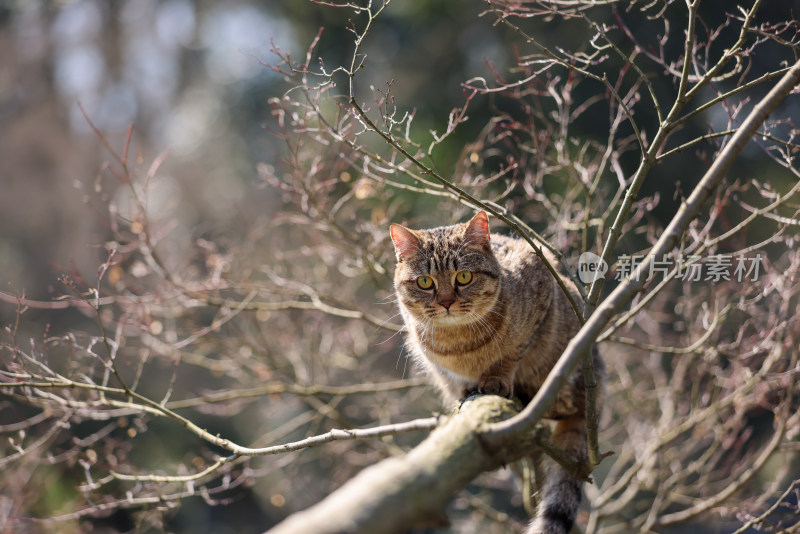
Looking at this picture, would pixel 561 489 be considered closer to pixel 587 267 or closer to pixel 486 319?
pixel 486 319

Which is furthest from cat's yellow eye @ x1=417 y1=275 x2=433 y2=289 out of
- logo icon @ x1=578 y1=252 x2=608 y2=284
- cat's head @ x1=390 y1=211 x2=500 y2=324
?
logo icon @ x1=578 y1=252 x2=608 y2=284

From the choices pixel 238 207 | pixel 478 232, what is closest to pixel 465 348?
pixel 478 232

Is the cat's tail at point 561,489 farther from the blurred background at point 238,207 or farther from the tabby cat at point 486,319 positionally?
the blurred background at point 238,207

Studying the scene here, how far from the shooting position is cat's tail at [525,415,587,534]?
2375mm

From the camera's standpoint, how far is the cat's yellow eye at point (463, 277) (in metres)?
2.73

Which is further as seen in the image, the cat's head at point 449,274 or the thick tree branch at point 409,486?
the cat's head at point 449,274

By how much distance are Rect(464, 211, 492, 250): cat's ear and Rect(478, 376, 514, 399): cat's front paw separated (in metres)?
0.59

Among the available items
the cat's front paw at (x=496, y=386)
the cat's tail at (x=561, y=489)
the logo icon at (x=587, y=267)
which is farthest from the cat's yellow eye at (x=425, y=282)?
the cat's tail at (x=561, y=489)

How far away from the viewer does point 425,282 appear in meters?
2.78

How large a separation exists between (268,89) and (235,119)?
1.13 m

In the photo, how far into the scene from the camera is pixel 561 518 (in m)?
2.39

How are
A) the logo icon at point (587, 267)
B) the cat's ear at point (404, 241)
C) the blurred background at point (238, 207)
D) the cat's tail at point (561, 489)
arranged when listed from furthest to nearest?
the blurred background at point (238, 207) → the cat's ear at point (404, 241) → the logo icon at point (587, 267) → the cat's tail at point (561, 489)

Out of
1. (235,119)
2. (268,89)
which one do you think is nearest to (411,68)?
(268,89)

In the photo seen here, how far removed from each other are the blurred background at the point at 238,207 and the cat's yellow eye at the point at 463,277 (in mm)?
622
